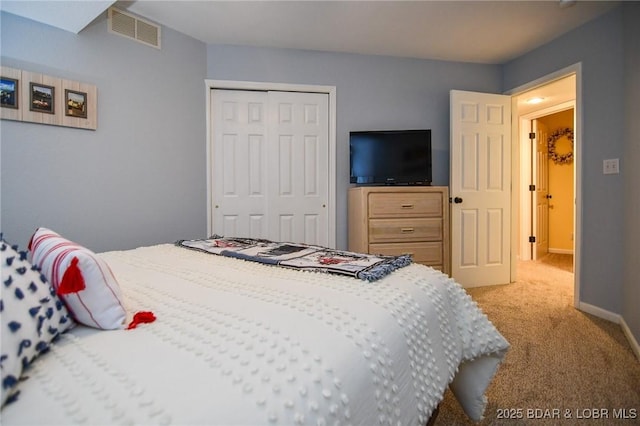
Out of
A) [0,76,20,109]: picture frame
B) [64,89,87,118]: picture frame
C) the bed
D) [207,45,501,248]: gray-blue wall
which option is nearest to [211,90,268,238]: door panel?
[207,45,501,248]: gray-blue wall

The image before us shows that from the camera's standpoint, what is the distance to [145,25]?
9.18 feet

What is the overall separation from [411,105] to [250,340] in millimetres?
3469

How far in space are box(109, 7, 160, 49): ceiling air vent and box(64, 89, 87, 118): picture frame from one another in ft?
1.97

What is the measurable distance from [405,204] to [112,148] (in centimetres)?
250

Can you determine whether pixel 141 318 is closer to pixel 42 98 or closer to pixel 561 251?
pixel 42 98

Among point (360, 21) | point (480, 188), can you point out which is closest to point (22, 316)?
point (360, 21)

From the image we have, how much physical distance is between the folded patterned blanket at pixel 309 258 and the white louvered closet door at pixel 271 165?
156cm

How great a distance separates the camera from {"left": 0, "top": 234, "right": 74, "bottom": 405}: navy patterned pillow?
485mm

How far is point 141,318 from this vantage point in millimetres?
731

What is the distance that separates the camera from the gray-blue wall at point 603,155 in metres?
2.48

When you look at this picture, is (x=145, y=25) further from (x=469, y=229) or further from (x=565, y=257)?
(x=565, y=257)

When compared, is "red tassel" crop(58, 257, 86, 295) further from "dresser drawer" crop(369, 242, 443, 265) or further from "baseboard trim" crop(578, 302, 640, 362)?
"baseboard trim" crop(578, 302, 640, 362)

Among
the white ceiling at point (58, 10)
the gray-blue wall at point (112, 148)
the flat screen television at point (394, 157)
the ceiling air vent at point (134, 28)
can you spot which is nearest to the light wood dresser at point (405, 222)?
the flat screen television at point (394, 157)

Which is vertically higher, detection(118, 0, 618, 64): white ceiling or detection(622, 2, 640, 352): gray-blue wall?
detection(118, 0, 618, 64): white ceiling
